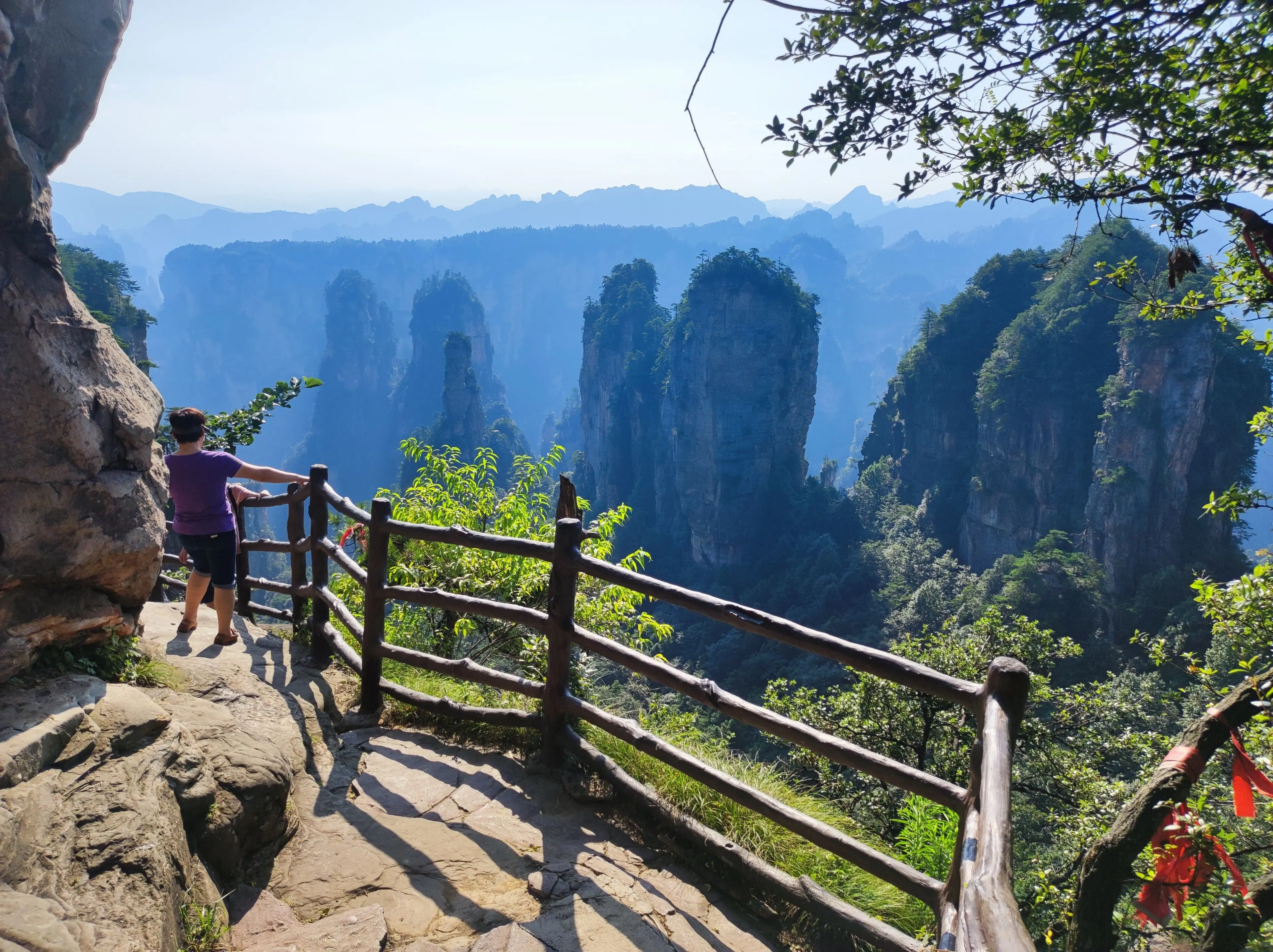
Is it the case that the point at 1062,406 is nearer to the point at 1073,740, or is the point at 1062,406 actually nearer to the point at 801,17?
the point at 1073,740

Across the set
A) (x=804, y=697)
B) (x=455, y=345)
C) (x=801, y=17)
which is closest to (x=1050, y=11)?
(x=801, y=17)

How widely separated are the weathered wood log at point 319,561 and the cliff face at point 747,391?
42.5m

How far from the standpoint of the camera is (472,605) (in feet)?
12.1

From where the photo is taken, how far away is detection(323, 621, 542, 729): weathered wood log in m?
3.62

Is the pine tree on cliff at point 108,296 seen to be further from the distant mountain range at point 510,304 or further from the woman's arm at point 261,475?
the distant mountain range at point 510,304

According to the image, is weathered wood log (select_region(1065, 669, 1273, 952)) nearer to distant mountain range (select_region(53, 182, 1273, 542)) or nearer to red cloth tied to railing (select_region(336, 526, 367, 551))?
red cloth tied to railing (select_region(336, 526, 367, 551))

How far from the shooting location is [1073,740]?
11.1 metres

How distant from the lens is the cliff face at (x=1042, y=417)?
3622 cm

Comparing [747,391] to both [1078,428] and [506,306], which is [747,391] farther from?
[506,306]

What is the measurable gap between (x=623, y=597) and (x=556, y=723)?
204 cm

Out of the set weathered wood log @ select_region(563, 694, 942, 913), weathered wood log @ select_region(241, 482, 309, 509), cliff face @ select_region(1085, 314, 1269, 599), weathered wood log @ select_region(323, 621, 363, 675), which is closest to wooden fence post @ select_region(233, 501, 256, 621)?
weathered wood log @ select_region(241, 482, 309, 509)

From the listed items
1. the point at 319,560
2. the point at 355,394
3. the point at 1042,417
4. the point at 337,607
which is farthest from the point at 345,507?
Result: the point at 355,394

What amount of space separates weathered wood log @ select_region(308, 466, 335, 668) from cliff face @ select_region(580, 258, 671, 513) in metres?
52.1

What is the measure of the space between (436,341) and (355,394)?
17.6 meters
